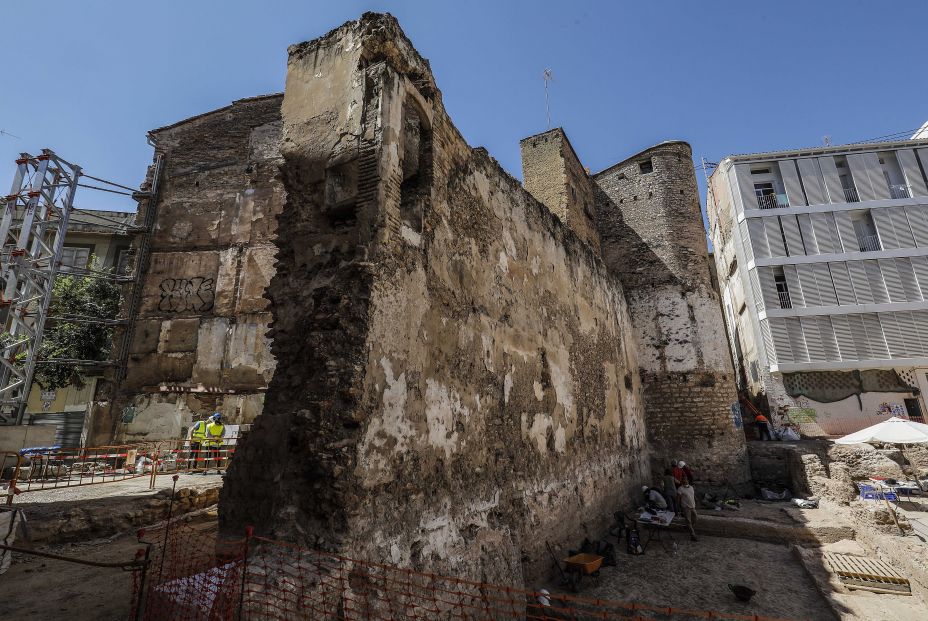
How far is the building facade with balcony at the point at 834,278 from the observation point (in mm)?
17281

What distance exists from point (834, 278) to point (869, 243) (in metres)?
2.30

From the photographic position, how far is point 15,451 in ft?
31.3

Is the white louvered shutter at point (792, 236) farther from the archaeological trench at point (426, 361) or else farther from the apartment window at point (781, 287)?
the archaeological trench at point (426, 361)

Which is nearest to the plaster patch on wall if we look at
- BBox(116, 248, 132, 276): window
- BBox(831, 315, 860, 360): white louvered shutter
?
BBox(831, 315, 860, 360): white louvered shutter

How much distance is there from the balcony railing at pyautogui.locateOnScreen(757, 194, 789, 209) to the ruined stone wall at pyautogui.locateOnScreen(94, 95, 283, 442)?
59.4ft

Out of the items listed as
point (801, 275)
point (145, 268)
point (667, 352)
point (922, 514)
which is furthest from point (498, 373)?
point (801, 275)

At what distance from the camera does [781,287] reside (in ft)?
60.7

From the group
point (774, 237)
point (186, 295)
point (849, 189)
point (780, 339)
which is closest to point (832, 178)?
Answer: point (849, 189)

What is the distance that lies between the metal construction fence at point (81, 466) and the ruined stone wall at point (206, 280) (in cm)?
167

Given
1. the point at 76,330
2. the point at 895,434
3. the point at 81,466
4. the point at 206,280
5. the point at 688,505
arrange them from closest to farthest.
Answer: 1. the point at 688,505
2. the point at 81,466
3. the point at 895,434
4. the point at 206,280
5. the point at 76,330

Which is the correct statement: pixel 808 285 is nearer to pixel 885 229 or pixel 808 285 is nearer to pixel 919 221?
pixel 885 229

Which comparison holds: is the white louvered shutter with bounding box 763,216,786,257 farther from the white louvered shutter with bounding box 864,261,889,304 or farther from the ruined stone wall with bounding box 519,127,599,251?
the ruined stone wall with bounding box 519,127,599,251

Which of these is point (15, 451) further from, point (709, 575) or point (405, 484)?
point (709, 575)

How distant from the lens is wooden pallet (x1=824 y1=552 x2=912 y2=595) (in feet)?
18.0
